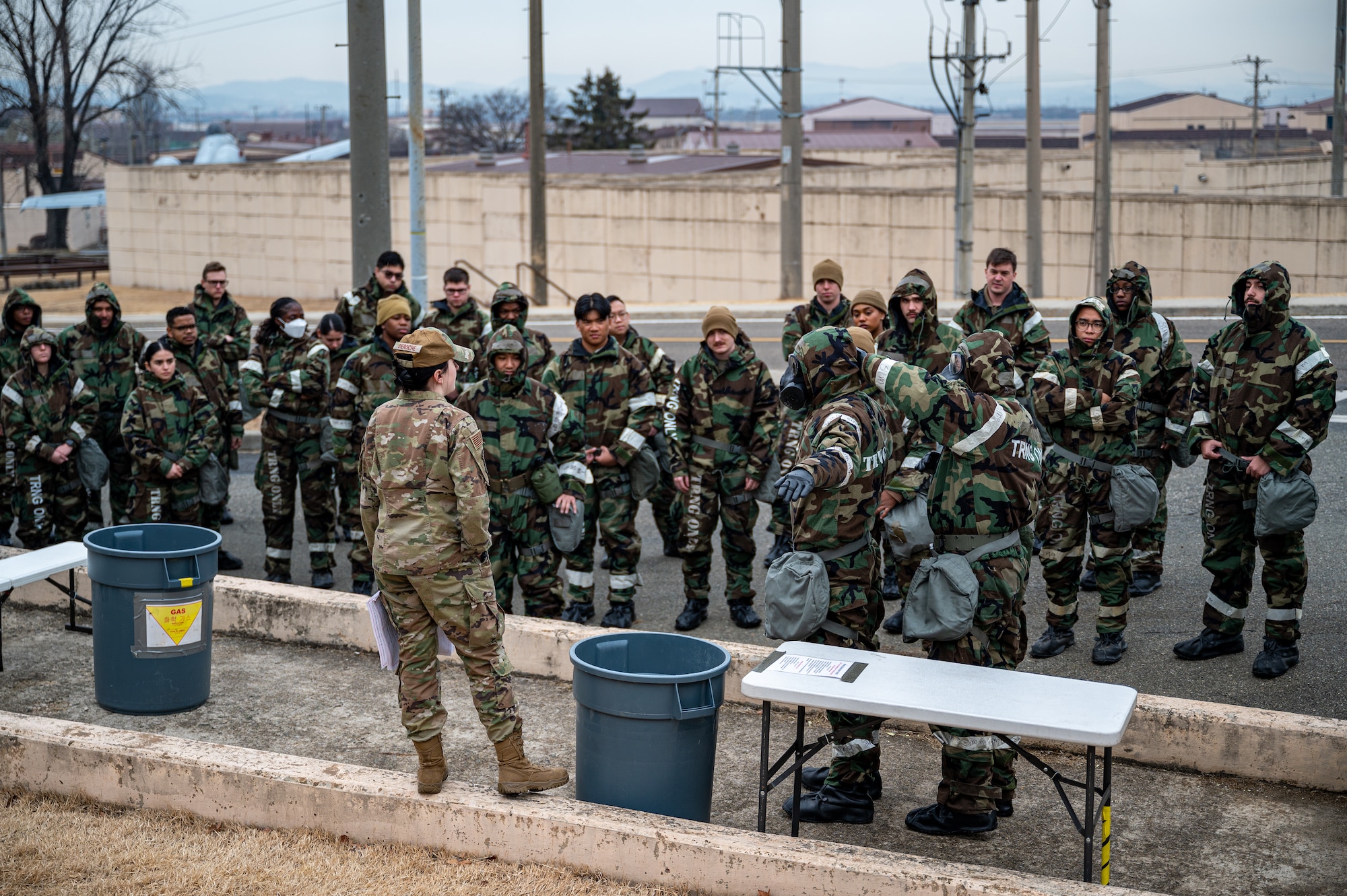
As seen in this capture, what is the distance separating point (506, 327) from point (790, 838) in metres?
3.94

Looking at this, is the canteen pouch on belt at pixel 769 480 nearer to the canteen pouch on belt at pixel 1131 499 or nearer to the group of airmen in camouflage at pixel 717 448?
the group of airmen in camouflage at pixel 717 448

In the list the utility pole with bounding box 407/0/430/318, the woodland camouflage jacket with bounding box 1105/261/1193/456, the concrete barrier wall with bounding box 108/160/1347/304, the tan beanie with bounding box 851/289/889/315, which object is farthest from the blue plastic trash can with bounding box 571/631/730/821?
the concrete barrier wall with bounding box 108/160/1347/304

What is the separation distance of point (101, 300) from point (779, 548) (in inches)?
230

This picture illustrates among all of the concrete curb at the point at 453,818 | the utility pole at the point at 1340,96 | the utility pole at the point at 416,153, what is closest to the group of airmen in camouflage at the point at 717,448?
the concrete curb at the point at 453,818

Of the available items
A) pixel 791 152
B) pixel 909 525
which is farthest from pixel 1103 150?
pixel 909 525

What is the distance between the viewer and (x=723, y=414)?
887 cm

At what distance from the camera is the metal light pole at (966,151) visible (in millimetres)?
25859

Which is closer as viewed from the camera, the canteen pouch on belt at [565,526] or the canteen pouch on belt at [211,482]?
the canteen pouch on belt at [565,526]

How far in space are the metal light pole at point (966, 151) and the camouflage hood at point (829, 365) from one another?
20.0 m

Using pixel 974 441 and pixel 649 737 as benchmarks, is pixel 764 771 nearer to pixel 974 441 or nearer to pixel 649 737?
pixel 649 737

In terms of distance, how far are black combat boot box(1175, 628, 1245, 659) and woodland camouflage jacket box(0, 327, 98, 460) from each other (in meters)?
8.26

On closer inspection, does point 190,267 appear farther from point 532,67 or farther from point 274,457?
point 274,457

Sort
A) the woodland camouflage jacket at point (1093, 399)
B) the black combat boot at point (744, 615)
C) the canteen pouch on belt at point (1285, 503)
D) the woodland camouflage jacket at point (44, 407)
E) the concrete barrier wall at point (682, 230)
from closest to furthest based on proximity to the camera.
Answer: the canteen pouch on belt at point (1285, 503)
the woodland camouflage jacket at point (1093, 399)
the black combat boot at point (744, 615)
the woodland camouflage jacket at point (44, 407)
the concrete barrier wall at point (682, 230)

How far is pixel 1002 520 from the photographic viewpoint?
19.3 ft
